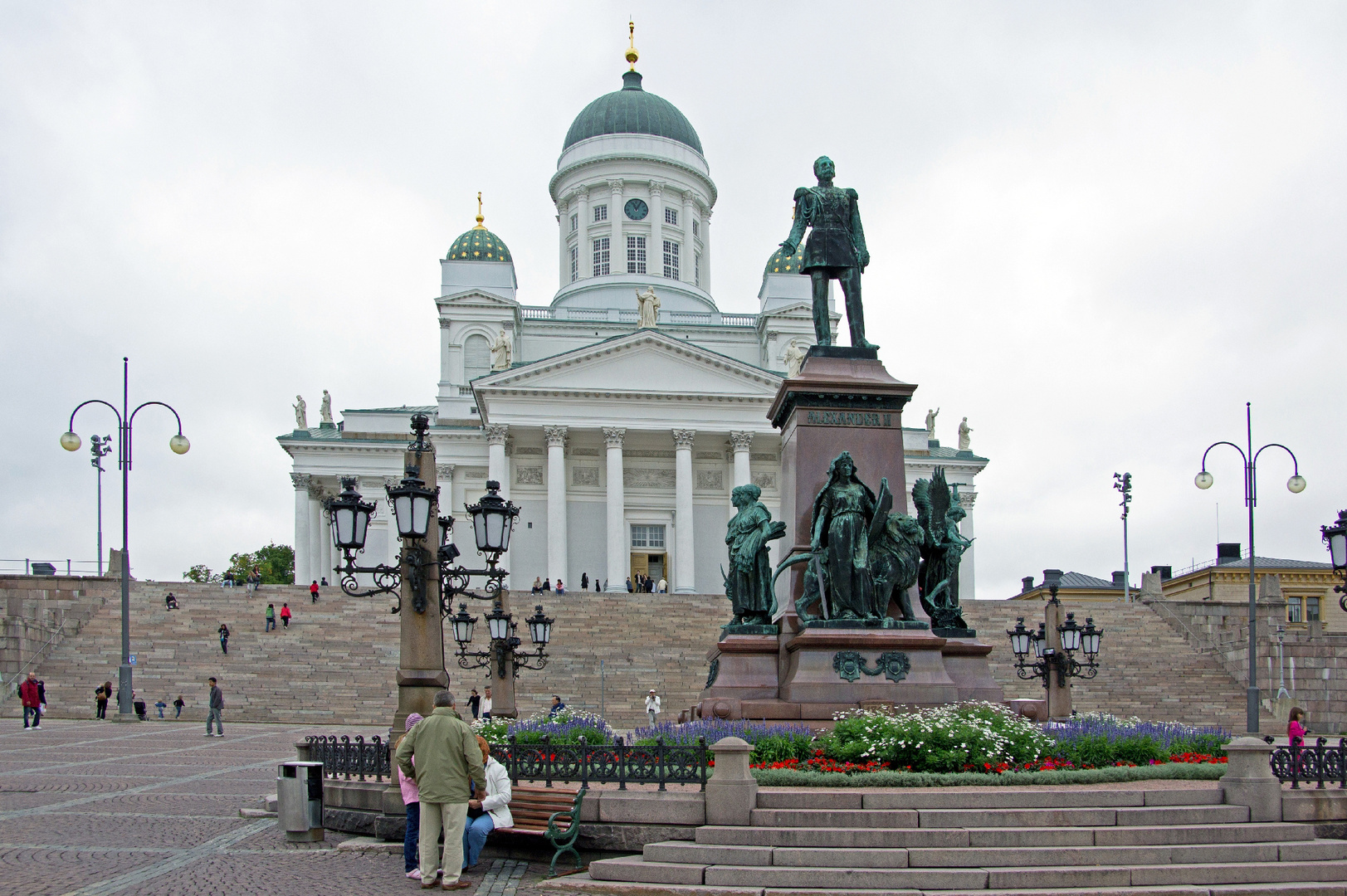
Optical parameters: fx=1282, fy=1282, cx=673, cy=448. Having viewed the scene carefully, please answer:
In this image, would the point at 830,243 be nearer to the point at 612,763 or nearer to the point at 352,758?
the point at 612,763

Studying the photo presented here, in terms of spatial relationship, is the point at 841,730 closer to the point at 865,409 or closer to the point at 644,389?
the point at 865,409

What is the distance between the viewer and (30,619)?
121 ft

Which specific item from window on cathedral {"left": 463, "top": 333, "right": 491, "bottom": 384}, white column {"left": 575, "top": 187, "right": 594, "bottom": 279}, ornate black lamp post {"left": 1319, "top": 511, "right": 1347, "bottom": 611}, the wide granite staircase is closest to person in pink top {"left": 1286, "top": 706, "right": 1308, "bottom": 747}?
ornate black lamp post {"left": 1319, "top": 511, "right": 1347, "bottom": 611}

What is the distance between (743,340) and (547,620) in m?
48.9

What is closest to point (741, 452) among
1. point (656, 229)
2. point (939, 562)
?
point (656, 229)

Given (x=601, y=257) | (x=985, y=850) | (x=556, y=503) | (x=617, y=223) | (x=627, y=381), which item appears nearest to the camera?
(x=985, y=850)

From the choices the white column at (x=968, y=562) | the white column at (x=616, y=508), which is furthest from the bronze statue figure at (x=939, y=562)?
the white column at (x=968, y=562)

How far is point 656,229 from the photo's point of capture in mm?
76188

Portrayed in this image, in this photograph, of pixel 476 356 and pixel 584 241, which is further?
pixel 584 241

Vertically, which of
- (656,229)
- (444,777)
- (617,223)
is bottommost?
(444,777)

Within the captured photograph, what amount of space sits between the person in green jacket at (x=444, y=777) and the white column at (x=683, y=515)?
158 ft

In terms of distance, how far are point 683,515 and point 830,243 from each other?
44.1m

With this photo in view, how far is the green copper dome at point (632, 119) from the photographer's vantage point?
258 feet

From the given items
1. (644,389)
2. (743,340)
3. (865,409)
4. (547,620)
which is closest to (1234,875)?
(865,409)
